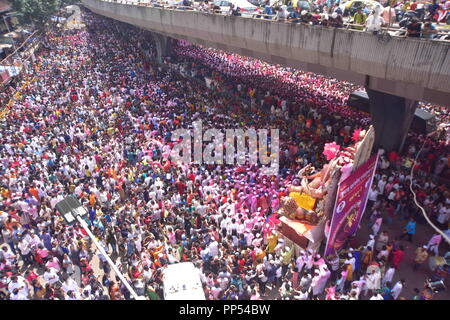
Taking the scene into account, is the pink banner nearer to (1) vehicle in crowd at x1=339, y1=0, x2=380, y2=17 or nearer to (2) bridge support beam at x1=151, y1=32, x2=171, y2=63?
(1) vehicle in crowd at x1=339, y1=0, x2=380, y2=17

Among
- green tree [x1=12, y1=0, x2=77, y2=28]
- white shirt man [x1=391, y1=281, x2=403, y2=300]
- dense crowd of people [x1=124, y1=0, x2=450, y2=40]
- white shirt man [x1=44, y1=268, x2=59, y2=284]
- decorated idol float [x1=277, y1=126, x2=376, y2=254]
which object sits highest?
dense crowd of people [x1=124, y1=0, x2=450, y2=40]

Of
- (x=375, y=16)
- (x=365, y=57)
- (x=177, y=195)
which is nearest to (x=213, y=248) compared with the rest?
(x=177, y=195)

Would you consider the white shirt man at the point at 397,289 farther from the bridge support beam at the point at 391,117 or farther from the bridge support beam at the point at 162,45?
the bridge support beam at the point at 162,45

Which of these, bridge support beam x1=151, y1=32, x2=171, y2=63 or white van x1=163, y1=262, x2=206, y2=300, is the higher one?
bridge support beam x1=151, y1=32, x2=171, y2=63

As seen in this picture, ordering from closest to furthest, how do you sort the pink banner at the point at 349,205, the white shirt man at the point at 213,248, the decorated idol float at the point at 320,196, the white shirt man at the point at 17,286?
the white shirt man at the point at 17,286
the pink banner at the point at 349,205
the decorated idol float at the point at 320,196
the white shirt man at the point at 213,248

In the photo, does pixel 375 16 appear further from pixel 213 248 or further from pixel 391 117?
pixel 213 248

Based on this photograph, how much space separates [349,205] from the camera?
905 cm

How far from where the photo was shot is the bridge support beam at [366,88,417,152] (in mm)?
13195

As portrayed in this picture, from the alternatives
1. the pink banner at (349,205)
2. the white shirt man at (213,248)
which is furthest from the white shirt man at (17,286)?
the pink banner at (349,205)

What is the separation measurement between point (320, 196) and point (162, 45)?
23836 millimetres

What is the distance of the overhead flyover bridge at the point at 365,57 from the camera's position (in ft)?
31.4

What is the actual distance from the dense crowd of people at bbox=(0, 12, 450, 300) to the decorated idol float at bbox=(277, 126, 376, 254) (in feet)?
1.75

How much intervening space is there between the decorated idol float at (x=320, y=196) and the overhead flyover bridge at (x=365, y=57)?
2757 mm

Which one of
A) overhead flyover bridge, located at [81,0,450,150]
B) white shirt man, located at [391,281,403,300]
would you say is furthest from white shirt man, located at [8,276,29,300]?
overhead flyover bridge, located at [81,0,450,150]
